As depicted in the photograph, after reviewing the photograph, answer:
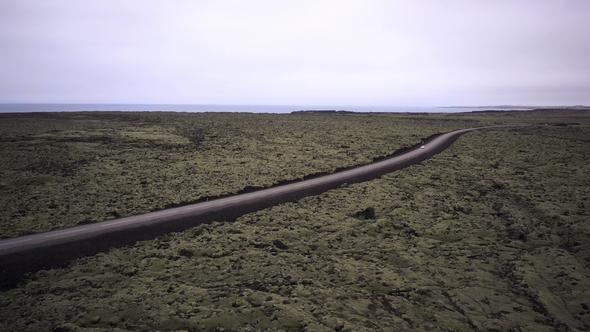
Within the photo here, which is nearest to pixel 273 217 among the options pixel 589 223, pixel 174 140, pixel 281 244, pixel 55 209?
pixel 281 244

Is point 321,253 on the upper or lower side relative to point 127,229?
lower

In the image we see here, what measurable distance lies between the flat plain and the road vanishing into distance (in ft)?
2.75

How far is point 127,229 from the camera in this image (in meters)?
16.2

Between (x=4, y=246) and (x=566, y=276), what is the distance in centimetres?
2265

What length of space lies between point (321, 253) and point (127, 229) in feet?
32.3

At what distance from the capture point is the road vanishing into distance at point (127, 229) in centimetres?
1304

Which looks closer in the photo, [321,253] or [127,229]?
[321,253]

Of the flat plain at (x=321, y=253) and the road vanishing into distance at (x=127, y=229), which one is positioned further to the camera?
the road vanishing into distance at (x=127, y=229)

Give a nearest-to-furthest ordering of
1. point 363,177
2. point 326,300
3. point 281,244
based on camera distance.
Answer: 1. point 326,300
2. point 281,244
3. point 363,177

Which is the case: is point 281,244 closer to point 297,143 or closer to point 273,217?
point 273,217

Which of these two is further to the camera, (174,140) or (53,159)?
(174,140)

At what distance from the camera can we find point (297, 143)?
44.0m

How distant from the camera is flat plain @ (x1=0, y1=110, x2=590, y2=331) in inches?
387

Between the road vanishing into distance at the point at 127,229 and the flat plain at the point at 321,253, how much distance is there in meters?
0.84
